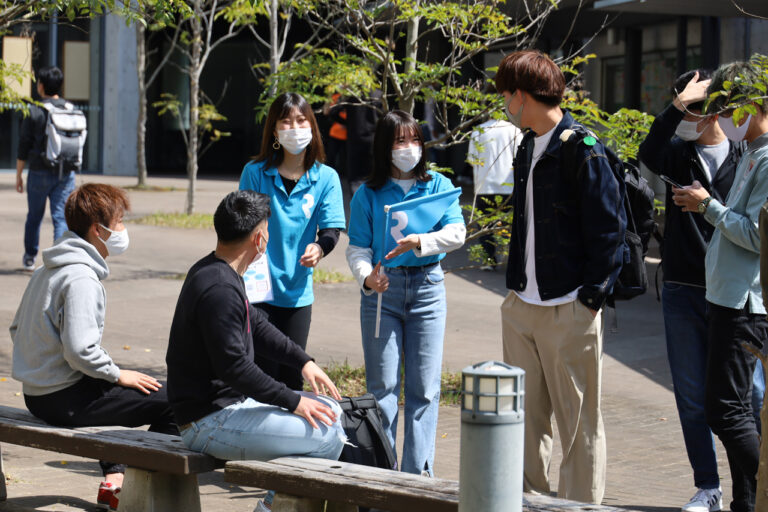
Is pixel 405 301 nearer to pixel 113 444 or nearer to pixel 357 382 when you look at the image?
pixel 113 444

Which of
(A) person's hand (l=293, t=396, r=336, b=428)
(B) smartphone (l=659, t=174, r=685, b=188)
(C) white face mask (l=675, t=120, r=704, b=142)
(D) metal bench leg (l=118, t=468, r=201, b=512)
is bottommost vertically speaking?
(D) metal bench leg (l=118, t=468, r=201, b=512)

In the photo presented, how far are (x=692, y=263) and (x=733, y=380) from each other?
0.62m

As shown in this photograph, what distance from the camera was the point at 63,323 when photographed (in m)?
4.81

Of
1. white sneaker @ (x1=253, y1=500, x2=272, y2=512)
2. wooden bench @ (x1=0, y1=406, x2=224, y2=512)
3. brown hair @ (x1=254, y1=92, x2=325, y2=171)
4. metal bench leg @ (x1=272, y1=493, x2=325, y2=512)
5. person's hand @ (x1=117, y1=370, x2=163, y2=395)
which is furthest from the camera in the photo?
brown hair @ (x1=254, y1=92, x2=325, y2=171)

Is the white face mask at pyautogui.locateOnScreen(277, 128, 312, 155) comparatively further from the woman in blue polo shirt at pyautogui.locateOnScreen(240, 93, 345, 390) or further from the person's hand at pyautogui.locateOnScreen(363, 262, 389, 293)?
the person's hand at pyautogui.locateOnScreen(363, 262, 389, 293)

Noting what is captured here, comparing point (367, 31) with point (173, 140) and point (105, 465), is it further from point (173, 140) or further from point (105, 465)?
point (173, 140)

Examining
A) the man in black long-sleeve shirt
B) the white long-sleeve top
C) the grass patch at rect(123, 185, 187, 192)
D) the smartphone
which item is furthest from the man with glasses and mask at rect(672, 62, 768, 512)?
the grass patch at rect(123, 185, 187, 192)

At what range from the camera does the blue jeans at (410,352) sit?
5410mm

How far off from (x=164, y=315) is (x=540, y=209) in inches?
248

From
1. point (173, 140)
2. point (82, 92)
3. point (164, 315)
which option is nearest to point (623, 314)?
point (164, 315)

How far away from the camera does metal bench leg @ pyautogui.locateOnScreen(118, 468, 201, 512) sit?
4.64 m

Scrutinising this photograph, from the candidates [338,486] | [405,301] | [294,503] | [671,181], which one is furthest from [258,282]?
[671,181]

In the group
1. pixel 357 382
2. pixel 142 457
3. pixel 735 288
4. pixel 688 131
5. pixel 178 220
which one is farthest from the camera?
pixel 178 220

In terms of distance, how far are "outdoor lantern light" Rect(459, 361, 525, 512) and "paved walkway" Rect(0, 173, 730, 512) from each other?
89.1 inches
